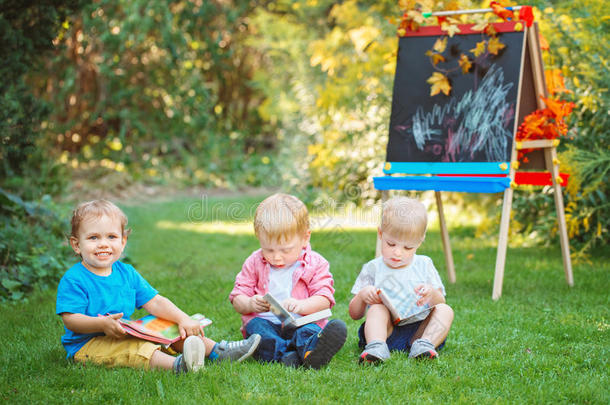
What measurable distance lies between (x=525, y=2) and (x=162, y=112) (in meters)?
7.94

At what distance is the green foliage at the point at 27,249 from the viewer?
457 cm

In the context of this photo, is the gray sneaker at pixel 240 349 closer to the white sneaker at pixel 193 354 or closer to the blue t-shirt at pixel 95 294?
the white sneaker at pixel 193 354

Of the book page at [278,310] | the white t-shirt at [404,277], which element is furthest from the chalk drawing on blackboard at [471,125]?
the book page at [278,310]

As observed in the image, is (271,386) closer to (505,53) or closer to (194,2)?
→ (505,53)

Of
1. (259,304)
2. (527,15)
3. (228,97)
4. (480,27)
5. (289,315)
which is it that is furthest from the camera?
(228,97)

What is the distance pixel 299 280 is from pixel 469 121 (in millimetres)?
2082

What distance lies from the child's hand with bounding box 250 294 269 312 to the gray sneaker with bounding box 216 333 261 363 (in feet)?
0.40

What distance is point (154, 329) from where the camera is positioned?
9.70 ft

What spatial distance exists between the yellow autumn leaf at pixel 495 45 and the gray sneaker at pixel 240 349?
273 centimetres

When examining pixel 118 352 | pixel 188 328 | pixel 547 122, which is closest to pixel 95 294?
pixel 118 352

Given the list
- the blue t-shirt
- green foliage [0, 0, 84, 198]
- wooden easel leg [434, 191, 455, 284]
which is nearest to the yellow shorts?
the blue t-shirt

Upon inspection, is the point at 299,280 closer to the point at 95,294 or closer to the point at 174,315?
the point at 174,315

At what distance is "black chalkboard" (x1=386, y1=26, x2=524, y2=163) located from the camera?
445 centimetres

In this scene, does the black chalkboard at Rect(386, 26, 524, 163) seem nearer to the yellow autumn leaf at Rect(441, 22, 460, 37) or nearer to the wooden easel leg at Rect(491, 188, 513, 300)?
the yellow autumn leaf at Rect(441, 22, 460, 37)
